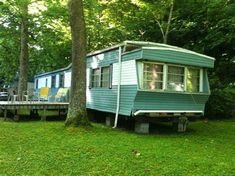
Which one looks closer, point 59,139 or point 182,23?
point 59,139

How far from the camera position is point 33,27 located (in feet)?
59.3

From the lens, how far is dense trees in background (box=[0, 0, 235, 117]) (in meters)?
15.2

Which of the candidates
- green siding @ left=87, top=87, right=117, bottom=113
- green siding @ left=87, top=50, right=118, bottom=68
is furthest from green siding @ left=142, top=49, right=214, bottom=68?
green siding @ left=87, top=87, right=117, bottom=113

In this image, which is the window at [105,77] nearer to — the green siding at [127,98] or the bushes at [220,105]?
the green siding at [127,98]

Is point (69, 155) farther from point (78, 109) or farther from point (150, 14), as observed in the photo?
point (150, 14)

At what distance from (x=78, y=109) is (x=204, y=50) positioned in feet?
29.4

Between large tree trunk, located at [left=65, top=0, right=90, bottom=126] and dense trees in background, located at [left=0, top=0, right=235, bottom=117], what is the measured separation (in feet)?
21.7

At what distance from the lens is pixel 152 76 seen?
9.91 m

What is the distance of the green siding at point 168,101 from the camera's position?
377 inches

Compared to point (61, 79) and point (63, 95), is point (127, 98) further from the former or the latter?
point (61, 79)

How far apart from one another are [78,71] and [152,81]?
235 cm

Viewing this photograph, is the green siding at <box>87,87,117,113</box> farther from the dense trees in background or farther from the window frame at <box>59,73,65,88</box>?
the dense trees in background

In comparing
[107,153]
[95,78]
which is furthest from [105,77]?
[107,153]

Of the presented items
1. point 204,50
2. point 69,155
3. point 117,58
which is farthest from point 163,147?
point 204,50
